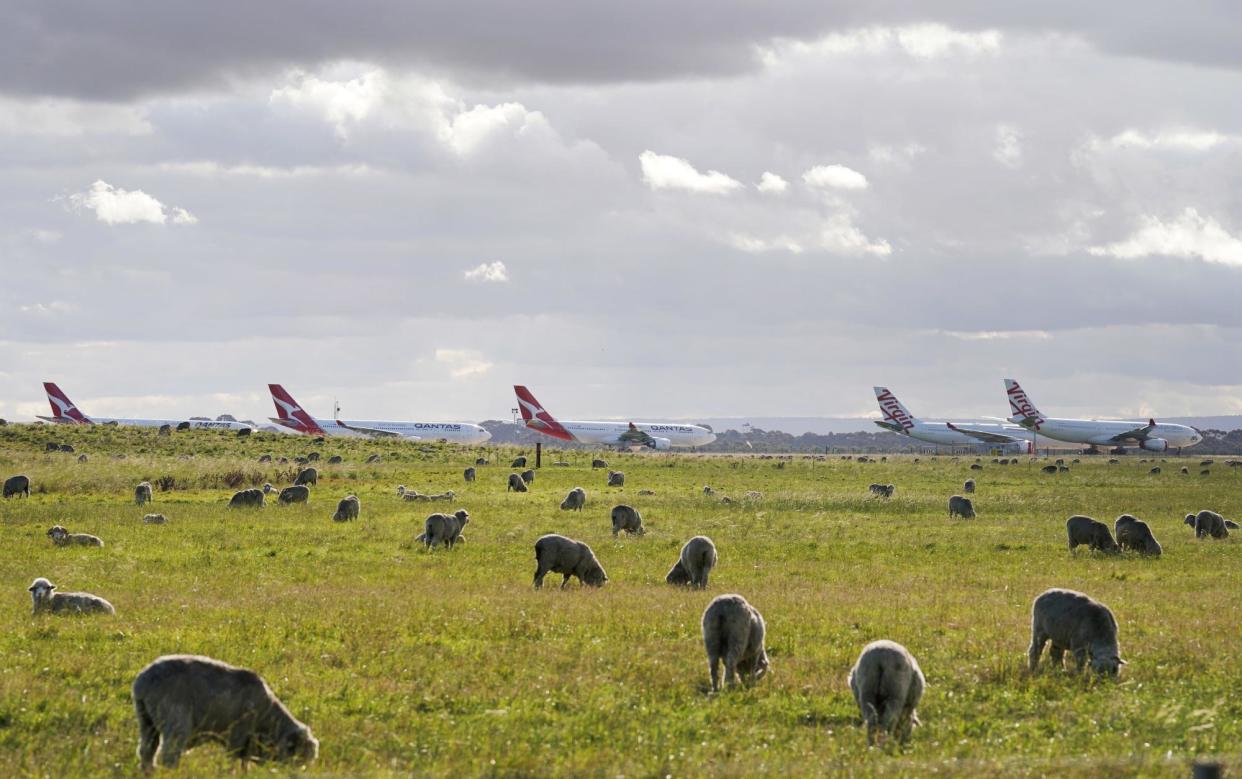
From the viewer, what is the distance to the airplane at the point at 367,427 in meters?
139

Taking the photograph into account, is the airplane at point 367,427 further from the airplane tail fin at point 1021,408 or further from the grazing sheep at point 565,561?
the grazing sheep at point 565,561

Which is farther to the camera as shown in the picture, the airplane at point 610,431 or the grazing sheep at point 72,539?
the airplane at point 610,431

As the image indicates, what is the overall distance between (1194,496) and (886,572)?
111 ft

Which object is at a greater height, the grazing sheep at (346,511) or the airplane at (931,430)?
the airplane at (931,430)

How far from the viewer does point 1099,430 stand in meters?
149

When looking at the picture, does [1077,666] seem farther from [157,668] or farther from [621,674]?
[157,668]

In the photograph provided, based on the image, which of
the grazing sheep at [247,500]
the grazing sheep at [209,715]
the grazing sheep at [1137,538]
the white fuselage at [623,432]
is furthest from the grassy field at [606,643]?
the white fuselage at [623,432]

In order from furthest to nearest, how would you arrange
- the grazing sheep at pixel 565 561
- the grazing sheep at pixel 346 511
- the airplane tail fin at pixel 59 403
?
the airplane tail fin at pixel 59 403, the grazing sheep at pixel 346 511, the grazing sheep at pixel 565 561

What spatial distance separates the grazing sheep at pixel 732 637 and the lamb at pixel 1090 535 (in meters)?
19.0

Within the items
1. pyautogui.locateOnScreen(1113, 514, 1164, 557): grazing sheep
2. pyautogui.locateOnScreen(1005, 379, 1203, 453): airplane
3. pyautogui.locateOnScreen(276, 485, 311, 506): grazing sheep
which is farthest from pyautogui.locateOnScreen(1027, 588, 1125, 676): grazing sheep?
pyautogui.locateOnScreen(1005, 379, 1203, 453): airplane

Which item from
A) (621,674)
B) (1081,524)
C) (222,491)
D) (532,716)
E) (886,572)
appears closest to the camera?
(532,716)

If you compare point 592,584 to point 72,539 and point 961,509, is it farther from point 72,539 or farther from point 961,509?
point 961,509

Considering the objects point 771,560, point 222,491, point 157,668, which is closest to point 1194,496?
point 771,560

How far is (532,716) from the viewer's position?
1255 centimetres
